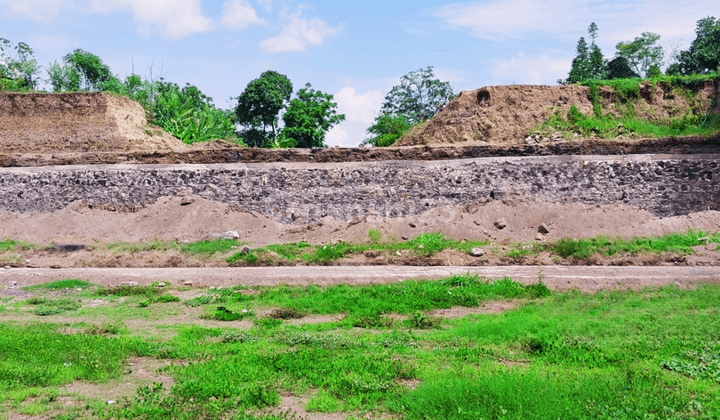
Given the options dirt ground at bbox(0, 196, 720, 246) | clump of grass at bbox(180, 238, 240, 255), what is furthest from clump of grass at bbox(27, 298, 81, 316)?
dirt ground at bbox(0, 196, 720, 246)

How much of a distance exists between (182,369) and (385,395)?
2.22 meters

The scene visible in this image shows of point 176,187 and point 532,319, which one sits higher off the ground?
point 176,187

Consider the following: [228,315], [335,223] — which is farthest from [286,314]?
[335,223]

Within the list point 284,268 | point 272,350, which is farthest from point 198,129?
point 272,350

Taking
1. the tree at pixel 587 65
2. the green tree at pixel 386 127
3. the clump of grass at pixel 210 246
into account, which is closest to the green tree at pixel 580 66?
the tree at pixel 587 65

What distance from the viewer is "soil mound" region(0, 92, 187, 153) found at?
21.8 meters

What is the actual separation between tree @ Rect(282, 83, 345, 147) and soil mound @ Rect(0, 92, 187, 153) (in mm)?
12459

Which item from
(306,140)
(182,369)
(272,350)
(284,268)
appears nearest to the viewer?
(182,369)

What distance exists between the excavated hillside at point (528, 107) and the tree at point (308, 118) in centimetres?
1325

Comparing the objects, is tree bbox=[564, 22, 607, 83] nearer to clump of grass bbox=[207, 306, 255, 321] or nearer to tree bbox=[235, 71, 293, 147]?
tree bbox=[235, 71, 293, 147]

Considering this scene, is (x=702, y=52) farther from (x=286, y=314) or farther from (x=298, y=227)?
(x=286, y=314)

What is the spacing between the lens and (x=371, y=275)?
1181cm

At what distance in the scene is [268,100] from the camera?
36.4 metres

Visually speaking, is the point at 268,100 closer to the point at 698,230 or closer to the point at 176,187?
the point at 176,187
